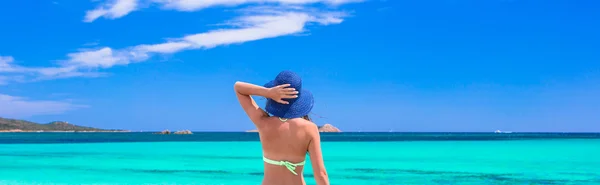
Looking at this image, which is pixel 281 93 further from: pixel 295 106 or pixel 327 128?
pixel 327 128

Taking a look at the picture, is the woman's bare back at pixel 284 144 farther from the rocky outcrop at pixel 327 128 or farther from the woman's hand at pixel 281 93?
the rocky outcrop at pixel 327 128

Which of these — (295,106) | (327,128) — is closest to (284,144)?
(295,106)

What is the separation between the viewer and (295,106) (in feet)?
10.1

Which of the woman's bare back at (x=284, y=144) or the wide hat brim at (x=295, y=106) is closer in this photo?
the wide hat brim at (x=295, y=106)

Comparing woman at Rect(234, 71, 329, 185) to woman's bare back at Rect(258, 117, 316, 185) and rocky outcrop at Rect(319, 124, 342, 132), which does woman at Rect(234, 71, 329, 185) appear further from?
rocky outcrop at Rect(319, 124, 342, 132)

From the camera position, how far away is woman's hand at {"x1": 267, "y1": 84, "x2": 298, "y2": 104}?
3018 millimetres

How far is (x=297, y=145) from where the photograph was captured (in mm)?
3240

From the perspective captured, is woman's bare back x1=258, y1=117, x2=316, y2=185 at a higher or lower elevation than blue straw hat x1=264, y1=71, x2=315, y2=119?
lower

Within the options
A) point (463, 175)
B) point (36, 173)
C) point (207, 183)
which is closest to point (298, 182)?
point (207, 183)

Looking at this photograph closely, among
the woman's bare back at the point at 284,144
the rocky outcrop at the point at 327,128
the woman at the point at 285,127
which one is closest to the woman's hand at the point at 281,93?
the woman at the point at 285,127

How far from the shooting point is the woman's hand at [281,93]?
3.02 meters

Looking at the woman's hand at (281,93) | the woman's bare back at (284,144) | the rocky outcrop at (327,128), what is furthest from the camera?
the rocky outcrop at (327,128)

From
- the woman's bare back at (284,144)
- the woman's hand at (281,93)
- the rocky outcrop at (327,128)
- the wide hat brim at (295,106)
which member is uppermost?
the rocky outcrop at (327,128)

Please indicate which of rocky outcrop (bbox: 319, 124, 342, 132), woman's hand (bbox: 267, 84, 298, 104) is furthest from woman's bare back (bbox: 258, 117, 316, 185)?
rocky outcrop (bbox: 319, 124, 342, 132)
